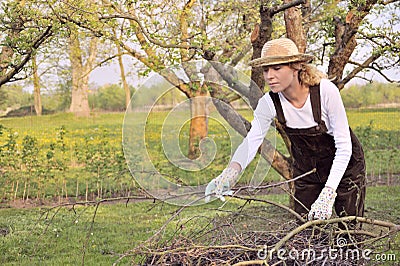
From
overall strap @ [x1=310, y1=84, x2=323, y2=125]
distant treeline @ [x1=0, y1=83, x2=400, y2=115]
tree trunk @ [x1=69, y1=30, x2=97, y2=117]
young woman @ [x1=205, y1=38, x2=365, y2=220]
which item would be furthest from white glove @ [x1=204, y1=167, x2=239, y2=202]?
distant treeline @ [x1=0, y1=83, x2=400, y2=115]

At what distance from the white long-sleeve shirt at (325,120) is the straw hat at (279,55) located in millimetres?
204

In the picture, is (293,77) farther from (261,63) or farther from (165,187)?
(165,187)

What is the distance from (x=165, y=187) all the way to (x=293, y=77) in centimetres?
556

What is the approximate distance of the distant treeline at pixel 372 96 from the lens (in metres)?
13.6

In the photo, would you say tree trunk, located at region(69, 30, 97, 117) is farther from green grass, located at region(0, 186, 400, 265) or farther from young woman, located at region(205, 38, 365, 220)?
young woman, located at region(205, 38, 365, 220)

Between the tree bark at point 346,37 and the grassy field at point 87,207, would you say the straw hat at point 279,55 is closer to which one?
the grassy field at point 87,207

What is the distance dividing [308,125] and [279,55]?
1.42 feet

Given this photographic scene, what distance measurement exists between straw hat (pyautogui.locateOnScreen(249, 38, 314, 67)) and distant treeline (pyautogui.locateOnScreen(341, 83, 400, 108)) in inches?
451

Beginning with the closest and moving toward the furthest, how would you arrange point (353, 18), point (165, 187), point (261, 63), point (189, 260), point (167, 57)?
point (189, 260)
point (261, 63)
point (353, 18)
point (167, 57)
point (165, 187)

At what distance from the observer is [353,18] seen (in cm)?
505

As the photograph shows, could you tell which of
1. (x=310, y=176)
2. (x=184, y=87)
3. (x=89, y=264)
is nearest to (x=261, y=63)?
(x=310, y=176)

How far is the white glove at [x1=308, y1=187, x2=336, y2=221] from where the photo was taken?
2383mm

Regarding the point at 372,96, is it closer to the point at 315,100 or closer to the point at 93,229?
the point at 93,229

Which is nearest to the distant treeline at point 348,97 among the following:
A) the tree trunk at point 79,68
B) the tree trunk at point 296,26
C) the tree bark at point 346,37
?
the tree trunk at point 79,68
